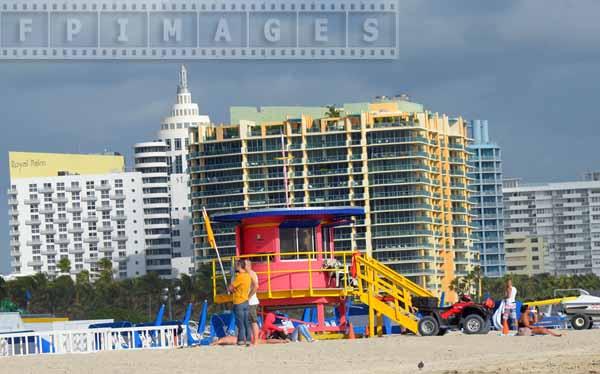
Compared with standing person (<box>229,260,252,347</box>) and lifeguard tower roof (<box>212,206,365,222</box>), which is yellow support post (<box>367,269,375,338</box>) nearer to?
lifeguard tower roof (<box>212,206,365,222</box>)

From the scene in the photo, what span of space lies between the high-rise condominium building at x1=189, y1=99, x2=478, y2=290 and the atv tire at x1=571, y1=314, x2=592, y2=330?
119m

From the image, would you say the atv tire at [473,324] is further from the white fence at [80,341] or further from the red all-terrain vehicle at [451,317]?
the white fence at [80,341]

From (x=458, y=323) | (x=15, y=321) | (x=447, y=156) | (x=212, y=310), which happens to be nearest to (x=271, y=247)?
(x=458, y=323)

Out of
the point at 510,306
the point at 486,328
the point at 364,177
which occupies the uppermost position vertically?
the point at 364,177

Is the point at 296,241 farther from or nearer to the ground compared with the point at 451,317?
farther from the ground

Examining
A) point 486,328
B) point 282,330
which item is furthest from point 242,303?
point 486,328

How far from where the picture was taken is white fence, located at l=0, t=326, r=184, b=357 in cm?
3072

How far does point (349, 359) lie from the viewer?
84.5 ft

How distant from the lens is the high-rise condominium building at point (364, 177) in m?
166

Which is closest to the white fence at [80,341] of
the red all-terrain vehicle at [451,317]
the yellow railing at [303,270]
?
the yellow railing at [303,270]

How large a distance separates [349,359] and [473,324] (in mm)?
11285

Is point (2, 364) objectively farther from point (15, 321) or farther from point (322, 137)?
point (322, 137)

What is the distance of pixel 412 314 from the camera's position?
36844mm

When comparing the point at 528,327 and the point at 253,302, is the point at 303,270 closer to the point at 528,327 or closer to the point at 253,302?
the point at 528,327
